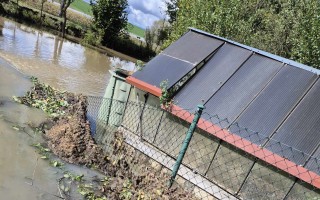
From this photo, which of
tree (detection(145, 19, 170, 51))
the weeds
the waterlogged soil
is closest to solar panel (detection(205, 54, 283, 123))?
the waterlogged soil

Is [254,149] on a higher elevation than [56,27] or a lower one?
higher

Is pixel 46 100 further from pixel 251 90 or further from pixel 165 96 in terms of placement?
pixel 251 90

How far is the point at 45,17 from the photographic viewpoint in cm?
3588

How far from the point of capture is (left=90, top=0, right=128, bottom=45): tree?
1324 inches

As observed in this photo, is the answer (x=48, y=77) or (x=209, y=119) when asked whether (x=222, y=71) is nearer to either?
(x=209, y=119)

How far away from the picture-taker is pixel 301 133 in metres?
5.07

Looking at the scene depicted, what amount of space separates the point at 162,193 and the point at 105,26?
30593 millimetres

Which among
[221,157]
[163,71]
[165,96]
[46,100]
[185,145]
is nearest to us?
[185,145]

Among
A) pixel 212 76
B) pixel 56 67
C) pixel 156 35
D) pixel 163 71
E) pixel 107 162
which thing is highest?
pixel 212 76

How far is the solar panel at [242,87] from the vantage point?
225 inches

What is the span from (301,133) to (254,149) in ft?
2.42

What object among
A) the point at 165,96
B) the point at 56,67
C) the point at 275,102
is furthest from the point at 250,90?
the point at 56,67

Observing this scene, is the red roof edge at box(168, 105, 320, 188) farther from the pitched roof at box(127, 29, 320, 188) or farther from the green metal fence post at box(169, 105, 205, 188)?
the green metal fence post at box(169, 105, 205, 188)

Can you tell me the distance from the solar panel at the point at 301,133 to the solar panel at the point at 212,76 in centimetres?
137
